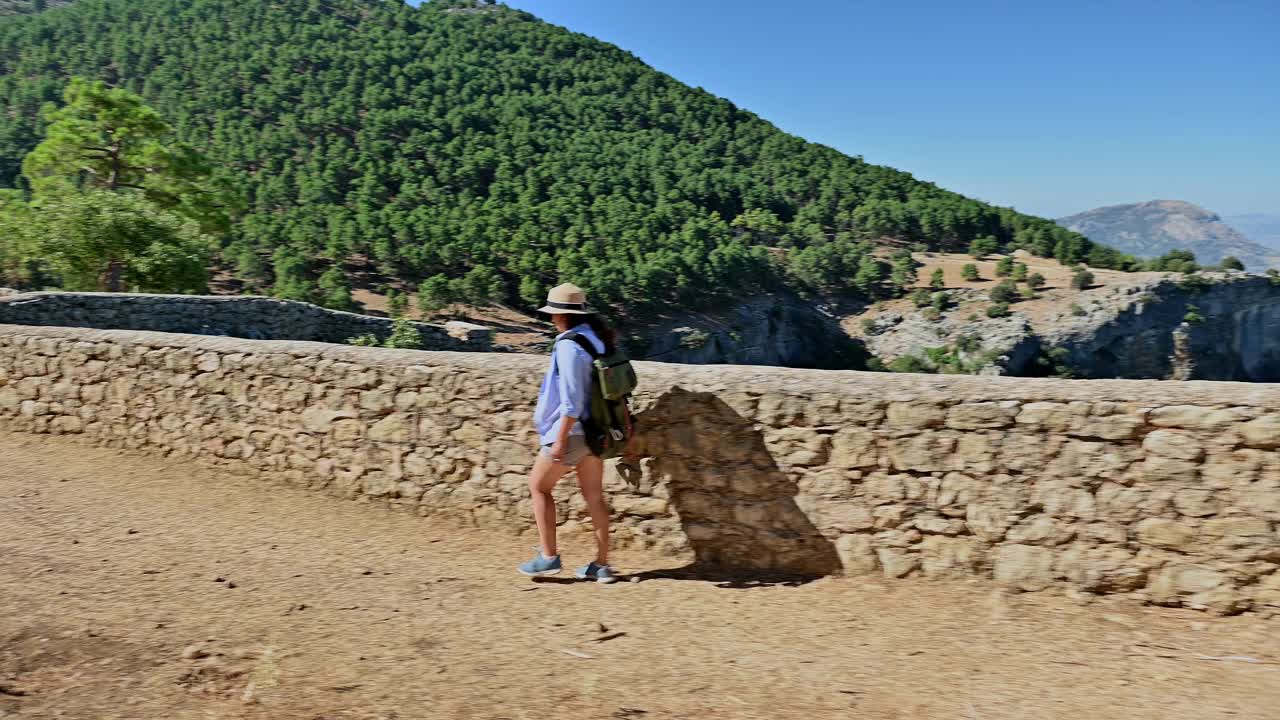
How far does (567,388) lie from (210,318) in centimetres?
860

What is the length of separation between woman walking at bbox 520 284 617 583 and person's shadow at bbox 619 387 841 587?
0.39 metres

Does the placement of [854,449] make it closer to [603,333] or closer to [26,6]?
[603,333]

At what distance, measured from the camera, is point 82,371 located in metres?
7.07

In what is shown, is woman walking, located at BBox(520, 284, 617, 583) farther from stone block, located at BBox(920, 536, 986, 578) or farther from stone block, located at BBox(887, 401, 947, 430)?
stone block, located at BBox(920, 536, 986, 578)

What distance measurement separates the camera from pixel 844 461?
434cm

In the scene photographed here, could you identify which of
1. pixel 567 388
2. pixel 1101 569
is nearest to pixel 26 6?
pixel 567 388

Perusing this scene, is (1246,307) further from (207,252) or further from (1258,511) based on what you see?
(1258,511)

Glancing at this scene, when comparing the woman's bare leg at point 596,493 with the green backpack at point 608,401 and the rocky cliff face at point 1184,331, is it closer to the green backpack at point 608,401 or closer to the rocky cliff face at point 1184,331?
the green backpack at point 608,401

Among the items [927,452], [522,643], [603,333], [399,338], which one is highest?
[603,333]

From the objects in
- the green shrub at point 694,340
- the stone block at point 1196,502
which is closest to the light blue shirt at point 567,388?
the stone block at point 1196,502

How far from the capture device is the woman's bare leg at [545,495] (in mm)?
4367

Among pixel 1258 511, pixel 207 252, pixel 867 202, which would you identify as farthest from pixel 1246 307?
pixel 1258 511

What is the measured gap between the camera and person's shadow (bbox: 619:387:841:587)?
4512 millimetres

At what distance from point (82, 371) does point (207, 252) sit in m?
13.8
